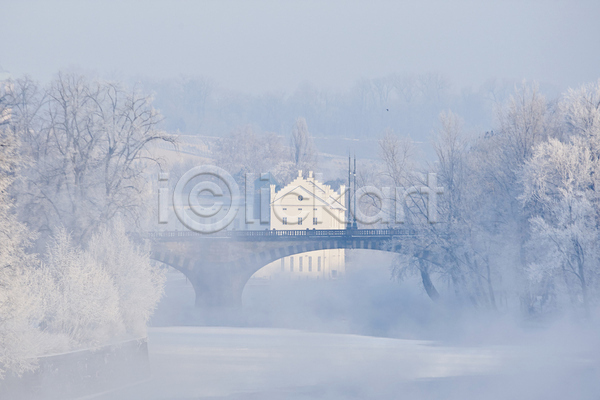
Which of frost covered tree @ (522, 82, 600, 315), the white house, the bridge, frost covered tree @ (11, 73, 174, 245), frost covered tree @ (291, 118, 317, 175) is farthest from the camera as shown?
frost covered tree @ (291, 118, 317, 175)

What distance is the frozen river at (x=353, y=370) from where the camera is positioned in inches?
1060

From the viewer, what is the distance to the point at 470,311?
44719 mm

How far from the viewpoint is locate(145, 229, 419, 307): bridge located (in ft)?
161

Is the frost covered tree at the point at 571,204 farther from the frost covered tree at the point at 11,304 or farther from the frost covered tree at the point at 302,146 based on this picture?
the frost covered tree at the point at 302,146

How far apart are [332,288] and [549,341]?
2980 centimetres

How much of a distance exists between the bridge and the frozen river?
10.8 metres

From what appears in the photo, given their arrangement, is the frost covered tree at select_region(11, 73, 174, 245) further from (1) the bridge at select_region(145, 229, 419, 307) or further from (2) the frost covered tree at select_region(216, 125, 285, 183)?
(2) the frost covered tree at select_region(216, 125, 285, 183)

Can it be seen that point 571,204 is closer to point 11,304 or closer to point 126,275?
point 126,275

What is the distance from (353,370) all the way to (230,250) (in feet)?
68.5

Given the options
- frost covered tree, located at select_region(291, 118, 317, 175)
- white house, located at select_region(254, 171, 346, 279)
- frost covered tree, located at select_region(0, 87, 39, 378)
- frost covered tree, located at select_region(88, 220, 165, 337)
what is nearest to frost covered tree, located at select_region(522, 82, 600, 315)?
frost covered tree, located at select_region(88, 220, 165, 337)

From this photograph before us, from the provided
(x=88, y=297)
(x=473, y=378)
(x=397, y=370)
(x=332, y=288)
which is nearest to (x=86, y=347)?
(x=88, y=297)

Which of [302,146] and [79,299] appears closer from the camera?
[79,299]

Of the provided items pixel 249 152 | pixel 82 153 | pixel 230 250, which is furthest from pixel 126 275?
pixel 249 152

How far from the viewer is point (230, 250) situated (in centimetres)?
4994
